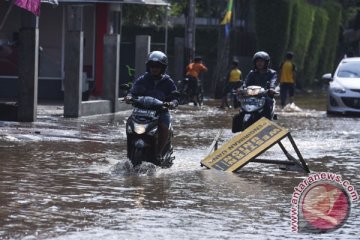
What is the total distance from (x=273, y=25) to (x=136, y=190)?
30.8 m

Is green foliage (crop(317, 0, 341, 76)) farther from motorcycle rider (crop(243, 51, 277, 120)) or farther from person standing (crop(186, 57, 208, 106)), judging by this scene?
motorcycle rider (crop(243, 51, 277, 120))

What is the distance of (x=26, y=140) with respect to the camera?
17.5 meters

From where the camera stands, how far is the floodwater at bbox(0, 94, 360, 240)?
9695 mm

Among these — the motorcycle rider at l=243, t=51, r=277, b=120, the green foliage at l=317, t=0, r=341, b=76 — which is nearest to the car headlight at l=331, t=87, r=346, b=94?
the motorcycle rider at l=243, t=51, r=277, b=120

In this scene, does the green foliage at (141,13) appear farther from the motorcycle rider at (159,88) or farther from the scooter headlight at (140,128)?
the scooter headlight at (140,128)

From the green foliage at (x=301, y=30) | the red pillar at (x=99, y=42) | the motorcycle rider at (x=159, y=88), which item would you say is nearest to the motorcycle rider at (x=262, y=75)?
the motorcycle rider at (x=159, y=88)

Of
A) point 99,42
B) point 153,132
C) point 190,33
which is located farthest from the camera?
point 190,33

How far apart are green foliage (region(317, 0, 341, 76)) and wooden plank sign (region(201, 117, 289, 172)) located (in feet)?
126

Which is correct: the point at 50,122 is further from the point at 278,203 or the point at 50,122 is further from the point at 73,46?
the point at 278,203

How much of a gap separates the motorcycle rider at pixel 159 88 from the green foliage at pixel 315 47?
114 feet

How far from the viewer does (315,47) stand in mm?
49531

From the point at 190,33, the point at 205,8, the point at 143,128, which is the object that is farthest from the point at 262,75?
the point at 205,8

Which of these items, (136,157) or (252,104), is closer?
(136,157)

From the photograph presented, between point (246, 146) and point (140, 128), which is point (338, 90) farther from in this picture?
point (140, 128)
